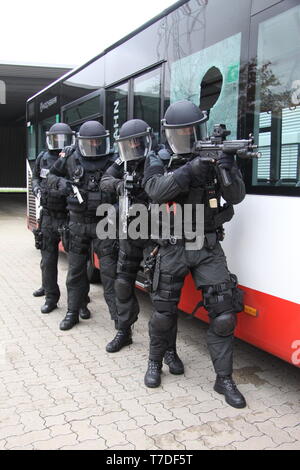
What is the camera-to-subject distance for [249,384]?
3201 mm

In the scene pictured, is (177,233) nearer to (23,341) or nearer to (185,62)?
(185,62)

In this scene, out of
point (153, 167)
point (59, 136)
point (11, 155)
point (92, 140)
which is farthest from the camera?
point (11, 155)

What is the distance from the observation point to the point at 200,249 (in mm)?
2900

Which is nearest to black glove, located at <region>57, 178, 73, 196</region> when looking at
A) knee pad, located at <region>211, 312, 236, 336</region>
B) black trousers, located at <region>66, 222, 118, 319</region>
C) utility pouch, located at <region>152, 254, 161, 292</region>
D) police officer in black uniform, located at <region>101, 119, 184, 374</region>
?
black trousers, located at <region>66, 222, 118, 319</region>

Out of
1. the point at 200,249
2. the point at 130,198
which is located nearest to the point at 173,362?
the point at 200,249

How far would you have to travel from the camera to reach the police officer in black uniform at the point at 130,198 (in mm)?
3377

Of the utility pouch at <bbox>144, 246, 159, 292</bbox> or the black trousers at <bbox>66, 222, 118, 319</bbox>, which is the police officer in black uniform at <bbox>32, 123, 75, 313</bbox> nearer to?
the black trousers at <bbox>66, 222, 118, 319</bbox>

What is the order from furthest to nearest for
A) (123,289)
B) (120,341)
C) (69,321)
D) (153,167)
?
(69,321)
(120,341)
(123,289)
(153,167)

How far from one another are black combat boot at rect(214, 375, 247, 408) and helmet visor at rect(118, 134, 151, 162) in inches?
67.2

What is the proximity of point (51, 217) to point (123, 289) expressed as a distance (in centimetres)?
155

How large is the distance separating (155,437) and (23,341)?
191 centimetres

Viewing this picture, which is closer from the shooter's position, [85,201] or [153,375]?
[153,375]

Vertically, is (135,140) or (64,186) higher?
(135,140)

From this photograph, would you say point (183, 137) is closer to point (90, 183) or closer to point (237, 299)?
point (237, 299)
